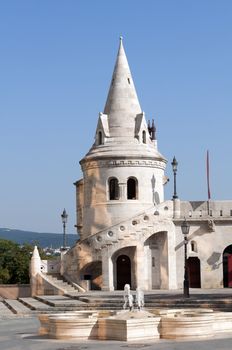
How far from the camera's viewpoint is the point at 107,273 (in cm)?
4231

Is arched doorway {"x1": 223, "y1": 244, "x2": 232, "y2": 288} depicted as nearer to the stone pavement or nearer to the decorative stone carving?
the decorative stone carving

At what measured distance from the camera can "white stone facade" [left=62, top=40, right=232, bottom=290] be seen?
42625 mm

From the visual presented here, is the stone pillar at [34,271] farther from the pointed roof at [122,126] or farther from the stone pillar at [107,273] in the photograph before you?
the pointed roof at [122,126]

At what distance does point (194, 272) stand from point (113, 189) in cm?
680

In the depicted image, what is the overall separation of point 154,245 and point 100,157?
6.11 m

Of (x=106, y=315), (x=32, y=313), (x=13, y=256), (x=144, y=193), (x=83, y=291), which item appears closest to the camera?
(x=106, y=315)

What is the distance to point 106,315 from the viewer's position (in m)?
22.2

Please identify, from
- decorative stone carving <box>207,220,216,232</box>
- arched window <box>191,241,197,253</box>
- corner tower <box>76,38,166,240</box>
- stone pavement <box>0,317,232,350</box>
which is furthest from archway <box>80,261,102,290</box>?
stone pavement <box>0,317,232,350</box>

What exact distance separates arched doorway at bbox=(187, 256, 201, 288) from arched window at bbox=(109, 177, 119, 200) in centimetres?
576

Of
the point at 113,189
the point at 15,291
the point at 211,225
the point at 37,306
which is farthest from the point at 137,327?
the point at 15,291

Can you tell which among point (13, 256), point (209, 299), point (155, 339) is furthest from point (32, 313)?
point (13, 256)

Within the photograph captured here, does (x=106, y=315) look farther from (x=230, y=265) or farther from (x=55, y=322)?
(x=230, y=265)

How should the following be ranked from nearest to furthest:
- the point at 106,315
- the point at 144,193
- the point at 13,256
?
the point at 106,315, the point at 144,193, the point at 13,256

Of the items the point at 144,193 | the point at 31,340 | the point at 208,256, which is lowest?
the point at 31,340
